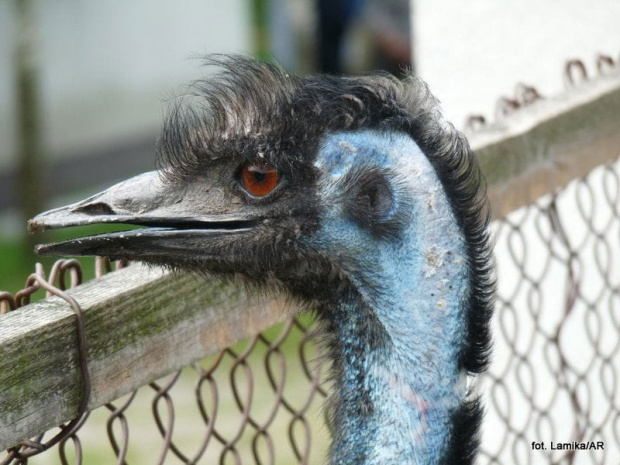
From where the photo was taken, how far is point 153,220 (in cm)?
192

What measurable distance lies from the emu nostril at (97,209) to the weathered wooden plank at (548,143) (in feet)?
3.50

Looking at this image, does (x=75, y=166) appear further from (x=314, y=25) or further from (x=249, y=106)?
(x=249, y=106)

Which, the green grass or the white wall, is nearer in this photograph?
the white wall

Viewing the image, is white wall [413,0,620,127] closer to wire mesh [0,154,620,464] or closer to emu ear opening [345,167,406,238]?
wire mesh [0,154,620,464]

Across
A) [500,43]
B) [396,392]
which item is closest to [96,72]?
[500,43]

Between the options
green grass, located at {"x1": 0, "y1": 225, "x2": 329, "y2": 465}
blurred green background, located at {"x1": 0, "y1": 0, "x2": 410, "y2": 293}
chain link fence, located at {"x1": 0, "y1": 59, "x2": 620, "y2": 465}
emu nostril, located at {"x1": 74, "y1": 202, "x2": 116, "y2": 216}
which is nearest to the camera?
emu nostril, located at {"x1": 74, "y1": 202, "x2": 116, "y2": 216}

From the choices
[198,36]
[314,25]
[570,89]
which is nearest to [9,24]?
[198,36]

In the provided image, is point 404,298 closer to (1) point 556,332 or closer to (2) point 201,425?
(1) point 556,332

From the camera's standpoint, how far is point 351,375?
2.00 meters

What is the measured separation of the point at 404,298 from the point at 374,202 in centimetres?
17

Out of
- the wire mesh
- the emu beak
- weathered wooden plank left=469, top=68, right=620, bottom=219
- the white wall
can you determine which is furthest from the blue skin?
the white wall

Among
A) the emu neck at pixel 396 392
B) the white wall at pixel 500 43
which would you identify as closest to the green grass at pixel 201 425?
the white wall at pixel 500 43

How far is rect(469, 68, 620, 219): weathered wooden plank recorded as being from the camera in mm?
2762

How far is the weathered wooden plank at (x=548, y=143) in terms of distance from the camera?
9.06 feet
